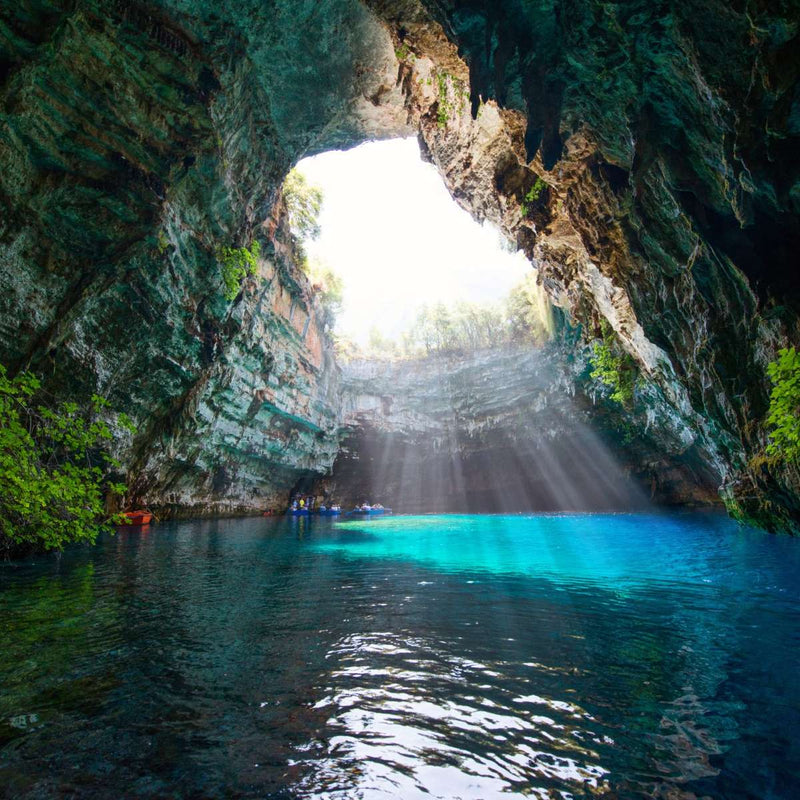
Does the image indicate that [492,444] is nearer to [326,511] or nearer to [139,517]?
[326,511]

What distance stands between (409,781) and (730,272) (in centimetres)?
1061

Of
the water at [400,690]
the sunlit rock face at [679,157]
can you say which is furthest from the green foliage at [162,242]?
the water at [400,690]

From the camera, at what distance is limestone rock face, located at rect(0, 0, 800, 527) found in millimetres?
7227

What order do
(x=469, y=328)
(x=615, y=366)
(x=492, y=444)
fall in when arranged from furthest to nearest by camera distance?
(x=469, y=328)
(x=492, y=444)
(x=615, y=366)

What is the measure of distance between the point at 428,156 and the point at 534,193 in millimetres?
5569

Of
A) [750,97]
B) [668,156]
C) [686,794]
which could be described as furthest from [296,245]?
[686,794]

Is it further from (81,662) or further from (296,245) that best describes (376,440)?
(81,662)

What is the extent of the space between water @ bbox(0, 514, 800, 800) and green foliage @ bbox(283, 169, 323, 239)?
25.4 m

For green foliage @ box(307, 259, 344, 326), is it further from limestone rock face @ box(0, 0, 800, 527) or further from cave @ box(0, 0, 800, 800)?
limestone rock face @ box(0, 0, 800, 527)

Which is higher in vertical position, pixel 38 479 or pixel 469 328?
pixel 469 328

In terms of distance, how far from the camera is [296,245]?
27.0 metres

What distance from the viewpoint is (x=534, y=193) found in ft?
48.5

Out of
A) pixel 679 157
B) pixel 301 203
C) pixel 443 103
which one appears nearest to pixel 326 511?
pixel 301 203

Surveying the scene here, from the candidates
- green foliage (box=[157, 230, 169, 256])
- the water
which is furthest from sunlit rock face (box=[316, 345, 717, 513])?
the water
